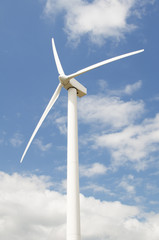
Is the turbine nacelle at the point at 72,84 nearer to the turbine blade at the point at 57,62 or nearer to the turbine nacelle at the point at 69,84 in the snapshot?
the turbine nacelle at the point at 69,84

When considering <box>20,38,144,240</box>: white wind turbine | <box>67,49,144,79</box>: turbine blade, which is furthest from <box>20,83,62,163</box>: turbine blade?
<box>67,49,144,79</box>: turbine blade

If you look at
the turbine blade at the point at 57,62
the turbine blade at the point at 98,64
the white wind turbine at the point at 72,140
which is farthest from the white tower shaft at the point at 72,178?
the turbine blade at the point at 57,62

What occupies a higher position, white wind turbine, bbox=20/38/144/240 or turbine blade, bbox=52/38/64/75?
turbine blade, bbox=52/38/64/75

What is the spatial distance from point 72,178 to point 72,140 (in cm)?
464

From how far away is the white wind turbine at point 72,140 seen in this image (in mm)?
26953

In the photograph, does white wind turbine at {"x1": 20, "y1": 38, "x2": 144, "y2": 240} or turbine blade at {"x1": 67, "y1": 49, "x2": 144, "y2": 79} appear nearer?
white wind turbine at {"x1": 20, "y1": 38, "x2": 144, "y2": 240}

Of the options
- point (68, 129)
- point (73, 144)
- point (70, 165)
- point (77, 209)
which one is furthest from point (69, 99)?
point (77, 209)

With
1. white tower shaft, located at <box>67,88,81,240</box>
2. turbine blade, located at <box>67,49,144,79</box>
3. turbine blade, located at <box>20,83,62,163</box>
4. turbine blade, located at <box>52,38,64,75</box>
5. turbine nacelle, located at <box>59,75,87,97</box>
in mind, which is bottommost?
white tower shaft, located at <box>67,88,81,240</box>

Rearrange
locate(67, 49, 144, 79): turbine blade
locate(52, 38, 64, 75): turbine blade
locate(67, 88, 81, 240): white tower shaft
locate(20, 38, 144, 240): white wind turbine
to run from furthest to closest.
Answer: locate(52, 38, 64, 75): turbine blade < locate(67, 49, 144, 79): turbine blade < locate(20, 38, 144, 240): white wind turbine < locate(67, 88, 81, 240): white tower shaft

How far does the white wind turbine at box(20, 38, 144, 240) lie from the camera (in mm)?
26953

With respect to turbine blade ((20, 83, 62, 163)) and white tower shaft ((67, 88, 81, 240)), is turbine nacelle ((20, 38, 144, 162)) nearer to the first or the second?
turbine blade ((20, 83, 62, 163))

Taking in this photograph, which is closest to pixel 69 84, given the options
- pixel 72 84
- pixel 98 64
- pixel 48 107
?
pixel 72 84

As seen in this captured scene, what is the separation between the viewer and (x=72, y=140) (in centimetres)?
3127

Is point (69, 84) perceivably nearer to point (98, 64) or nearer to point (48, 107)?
point (48, 107)
